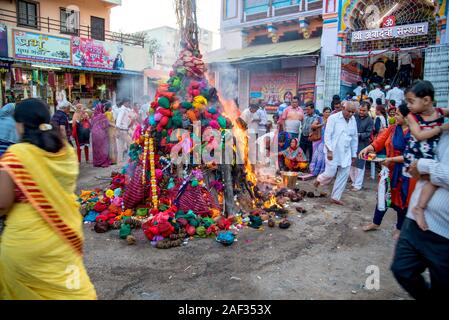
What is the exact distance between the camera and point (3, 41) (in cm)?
1540

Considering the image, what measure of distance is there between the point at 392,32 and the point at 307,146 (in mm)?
5568

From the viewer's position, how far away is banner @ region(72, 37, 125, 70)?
1831 cm

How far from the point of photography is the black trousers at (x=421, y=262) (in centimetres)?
248

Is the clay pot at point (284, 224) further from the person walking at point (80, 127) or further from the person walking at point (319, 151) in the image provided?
the person walking at point (80, 127)

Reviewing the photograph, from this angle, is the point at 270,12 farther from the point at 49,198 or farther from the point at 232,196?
the point at 49,198

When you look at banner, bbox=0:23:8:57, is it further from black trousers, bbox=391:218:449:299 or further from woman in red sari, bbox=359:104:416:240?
black trousers, bbox=391:218:449:299

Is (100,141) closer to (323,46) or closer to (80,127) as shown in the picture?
(80,127)

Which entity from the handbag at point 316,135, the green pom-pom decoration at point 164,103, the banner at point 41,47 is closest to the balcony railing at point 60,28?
the banner at point 41,47

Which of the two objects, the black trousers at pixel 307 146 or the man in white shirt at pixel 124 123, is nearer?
the black trousers at pixel 307 146

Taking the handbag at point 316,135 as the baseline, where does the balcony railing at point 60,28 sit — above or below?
above

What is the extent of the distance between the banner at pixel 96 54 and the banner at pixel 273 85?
318 inches

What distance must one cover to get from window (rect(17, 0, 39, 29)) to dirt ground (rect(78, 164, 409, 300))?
16512 mm
